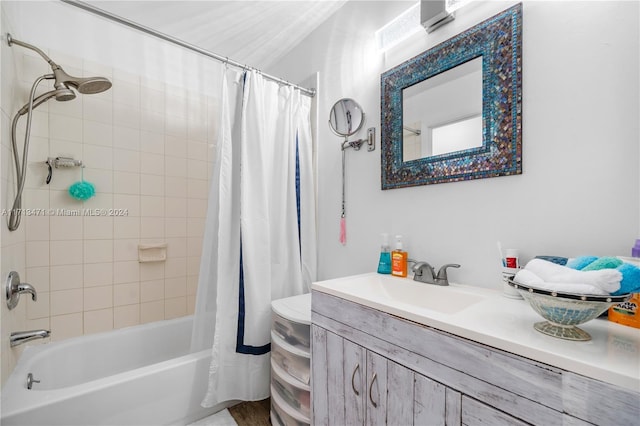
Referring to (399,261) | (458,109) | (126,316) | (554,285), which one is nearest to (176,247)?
(126,316)

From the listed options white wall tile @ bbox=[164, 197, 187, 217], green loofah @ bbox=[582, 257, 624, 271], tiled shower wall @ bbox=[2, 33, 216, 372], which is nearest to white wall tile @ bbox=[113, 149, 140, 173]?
tiled shower wall @ bbox=[2, 33, 216, 372]

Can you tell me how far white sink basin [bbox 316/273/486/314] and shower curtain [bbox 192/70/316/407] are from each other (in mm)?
550

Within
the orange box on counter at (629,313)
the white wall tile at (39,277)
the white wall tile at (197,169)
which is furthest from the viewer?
the white wall tile at (197,169)

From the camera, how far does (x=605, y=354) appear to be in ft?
1.72

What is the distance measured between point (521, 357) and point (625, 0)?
1.04 metres

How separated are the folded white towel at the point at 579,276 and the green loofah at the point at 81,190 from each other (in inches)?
90.7

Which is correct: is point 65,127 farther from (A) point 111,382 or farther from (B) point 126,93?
(A) point 111,382

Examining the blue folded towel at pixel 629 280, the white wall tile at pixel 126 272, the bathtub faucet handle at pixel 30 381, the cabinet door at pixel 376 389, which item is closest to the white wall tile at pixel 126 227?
the white wall tile at pixel 126 272

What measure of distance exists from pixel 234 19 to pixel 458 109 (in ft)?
5.22

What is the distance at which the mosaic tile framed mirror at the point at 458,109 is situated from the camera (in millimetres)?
967

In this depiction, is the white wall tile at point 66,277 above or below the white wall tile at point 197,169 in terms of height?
below

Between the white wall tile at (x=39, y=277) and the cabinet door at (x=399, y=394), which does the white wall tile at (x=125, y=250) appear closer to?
the white wall tile at (x=39, y=277)

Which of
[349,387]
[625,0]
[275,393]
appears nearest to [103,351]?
[275,393]

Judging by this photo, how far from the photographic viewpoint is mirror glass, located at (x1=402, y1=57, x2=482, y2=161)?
3.52 feet
